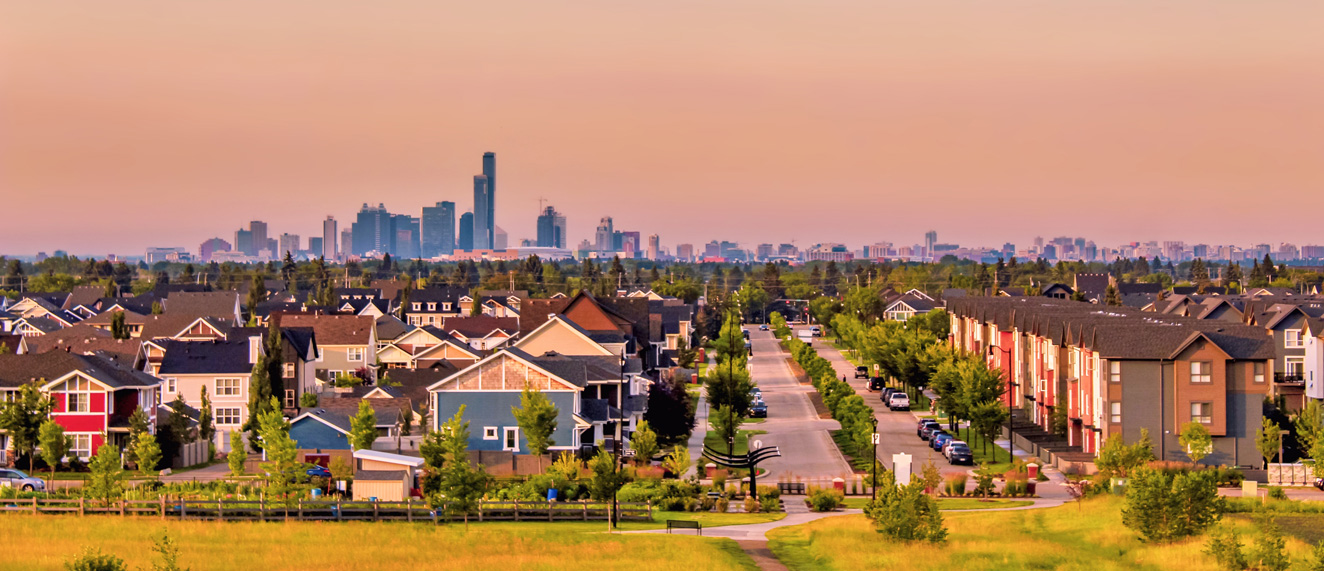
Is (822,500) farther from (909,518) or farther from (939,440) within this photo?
(939,440)

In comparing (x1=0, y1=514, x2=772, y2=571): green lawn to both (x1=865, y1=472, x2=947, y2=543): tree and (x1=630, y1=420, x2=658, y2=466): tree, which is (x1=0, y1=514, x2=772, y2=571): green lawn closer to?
(x1=865, y1=472, x2=947, y2=543): tree

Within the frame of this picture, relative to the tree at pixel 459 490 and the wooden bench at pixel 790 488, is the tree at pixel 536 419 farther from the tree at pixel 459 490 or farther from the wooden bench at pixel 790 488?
the tree at pixel 459 490

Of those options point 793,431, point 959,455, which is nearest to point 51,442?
point 959,455

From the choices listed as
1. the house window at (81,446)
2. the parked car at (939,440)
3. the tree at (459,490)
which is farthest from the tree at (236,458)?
the parked car at (939,440)

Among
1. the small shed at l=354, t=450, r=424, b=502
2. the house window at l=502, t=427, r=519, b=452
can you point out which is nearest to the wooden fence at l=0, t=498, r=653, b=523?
the small shed at l=354, t=450, r=424, b=502

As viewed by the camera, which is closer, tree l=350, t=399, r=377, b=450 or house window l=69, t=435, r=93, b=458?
tree l=350, t=399, r=377, b=450

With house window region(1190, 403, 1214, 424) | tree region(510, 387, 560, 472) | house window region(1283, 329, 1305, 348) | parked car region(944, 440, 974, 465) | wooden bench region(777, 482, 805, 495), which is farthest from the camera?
house window region(1283, 329, 1305, 348)

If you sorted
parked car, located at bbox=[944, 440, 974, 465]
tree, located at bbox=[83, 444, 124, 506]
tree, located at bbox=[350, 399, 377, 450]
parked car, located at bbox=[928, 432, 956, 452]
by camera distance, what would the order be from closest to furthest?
tree, located at bbox=[83, 444, 124, 506] < tree, located at bbox=[350, 399, 377, 450] < parked car, located at bbox=[944, 440, 974, 465] < parked car, located at bbox=[928, 432, 956, 452]

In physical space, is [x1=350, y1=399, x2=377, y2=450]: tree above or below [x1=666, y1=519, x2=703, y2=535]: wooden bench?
above
